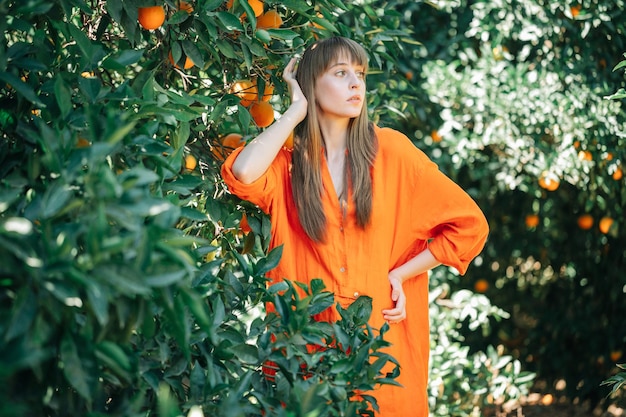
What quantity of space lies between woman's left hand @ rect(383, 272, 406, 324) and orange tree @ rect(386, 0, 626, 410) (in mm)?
913

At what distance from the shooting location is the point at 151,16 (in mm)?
1679

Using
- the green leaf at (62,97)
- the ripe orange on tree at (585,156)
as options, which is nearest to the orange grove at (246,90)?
the green leaf at (62,97)

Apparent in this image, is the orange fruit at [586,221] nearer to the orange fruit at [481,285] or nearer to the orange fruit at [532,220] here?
the orange fruit at [532,220]

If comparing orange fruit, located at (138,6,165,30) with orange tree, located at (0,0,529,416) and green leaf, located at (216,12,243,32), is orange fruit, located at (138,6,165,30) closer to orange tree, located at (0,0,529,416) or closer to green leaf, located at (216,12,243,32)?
orange tree, located at (0,0,529,416)

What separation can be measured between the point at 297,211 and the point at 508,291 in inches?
94.8

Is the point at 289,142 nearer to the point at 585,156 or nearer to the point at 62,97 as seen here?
the point at 62,97

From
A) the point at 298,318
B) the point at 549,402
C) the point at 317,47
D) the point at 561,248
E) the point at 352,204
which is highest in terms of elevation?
the point at 317,47

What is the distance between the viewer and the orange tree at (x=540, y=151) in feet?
9.61

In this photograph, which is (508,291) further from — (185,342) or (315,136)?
(185,342)

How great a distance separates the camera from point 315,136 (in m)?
2.03

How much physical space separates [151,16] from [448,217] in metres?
0.86

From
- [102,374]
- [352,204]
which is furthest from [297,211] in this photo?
[102,374]

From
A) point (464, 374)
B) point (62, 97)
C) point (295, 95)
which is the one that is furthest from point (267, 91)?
point (464, 374)

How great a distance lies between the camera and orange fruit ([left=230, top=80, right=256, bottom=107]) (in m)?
2.07
